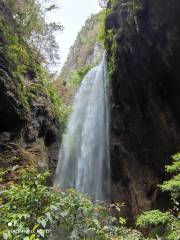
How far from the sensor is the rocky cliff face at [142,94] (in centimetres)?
995

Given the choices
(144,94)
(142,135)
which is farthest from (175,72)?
(142,135)

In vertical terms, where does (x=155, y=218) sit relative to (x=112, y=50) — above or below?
below

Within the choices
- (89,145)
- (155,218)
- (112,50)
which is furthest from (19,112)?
(89,145)

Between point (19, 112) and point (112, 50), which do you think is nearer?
point (19, 112)

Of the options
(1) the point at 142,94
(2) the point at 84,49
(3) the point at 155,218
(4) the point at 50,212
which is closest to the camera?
(4) the point at 50,212

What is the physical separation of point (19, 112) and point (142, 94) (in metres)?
4.61

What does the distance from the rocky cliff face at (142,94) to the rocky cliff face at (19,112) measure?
2962 mm

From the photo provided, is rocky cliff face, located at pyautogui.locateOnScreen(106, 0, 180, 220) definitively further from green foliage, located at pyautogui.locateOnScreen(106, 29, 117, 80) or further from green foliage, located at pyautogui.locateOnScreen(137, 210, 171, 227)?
green foliage, located at pyautogui.locateOnScreen(137, 210, 171, 227)

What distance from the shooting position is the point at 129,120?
12406mm

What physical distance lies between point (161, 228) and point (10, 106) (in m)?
4.90

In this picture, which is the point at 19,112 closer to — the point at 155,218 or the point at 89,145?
the point at 155,218

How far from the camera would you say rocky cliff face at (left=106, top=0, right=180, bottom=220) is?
9953 mm

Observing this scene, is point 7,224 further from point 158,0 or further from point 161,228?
point 158,0

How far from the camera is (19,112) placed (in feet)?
27.5
